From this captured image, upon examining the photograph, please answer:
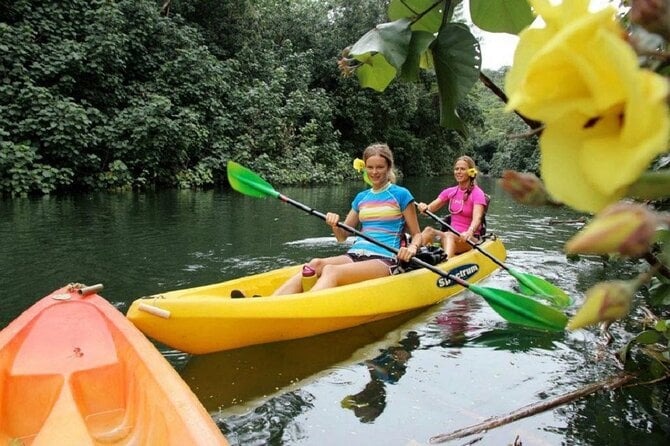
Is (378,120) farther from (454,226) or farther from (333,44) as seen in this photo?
(454,226)

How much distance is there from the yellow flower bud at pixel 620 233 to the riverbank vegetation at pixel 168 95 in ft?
28.5

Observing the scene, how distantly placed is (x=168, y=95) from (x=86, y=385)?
14177mm

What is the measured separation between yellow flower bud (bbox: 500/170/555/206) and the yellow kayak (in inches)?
131

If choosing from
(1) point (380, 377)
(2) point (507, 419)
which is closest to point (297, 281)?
(1) point (380, 377)

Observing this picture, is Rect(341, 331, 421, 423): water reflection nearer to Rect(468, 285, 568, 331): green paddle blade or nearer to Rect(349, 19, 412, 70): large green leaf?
Rect(468, 285, 568, 331): green paddle blade

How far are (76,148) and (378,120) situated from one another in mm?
16140

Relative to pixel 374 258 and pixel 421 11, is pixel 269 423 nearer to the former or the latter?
pixel 374 258

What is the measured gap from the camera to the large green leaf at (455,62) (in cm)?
81

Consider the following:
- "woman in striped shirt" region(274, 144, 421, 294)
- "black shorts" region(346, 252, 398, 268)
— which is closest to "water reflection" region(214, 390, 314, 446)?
"woman in striped shirt" region(274, 144, 421, 294)

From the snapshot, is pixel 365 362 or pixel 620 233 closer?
pixel 620 233

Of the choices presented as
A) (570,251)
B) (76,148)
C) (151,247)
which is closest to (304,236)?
(151,247)

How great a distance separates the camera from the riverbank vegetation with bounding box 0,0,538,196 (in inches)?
486

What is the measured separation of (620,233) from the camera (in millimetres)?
268

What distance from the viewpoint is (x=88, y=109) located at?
526 inches
